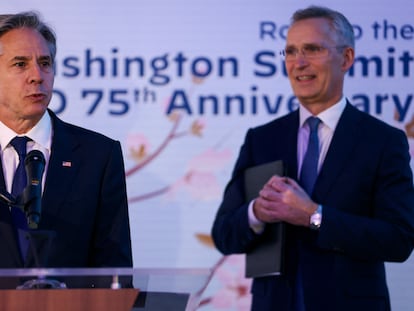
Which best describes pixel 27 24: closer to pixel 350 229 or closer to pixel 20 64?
pixel 20 64

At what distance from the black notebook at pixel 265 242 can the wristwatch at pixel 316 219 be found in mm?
133

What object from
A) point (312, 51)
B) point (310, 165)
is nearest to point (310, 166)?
point (310, 165)

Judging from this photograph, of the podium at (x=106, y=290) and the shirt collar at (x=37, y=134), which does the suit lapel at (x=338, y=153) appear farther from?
the podium at (x=106, y=290)

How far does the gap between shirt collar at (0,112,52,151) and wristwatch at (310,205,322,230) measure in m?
0.95

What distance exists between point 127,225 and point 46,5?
1691mm

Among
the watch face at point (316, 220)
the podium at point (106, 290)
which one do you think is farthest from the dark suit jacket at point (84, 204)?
the podium at point (106, 290)

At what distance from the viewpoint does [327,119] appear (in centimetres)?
370

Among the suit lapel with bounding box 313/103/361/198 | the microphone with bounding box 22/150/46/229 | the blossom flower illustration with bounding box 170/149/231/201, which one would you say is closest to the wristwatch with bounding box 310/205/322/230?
the suit lapel with bounding box 313/103/361/198

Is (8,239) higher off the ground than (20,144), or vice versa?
(20,144)

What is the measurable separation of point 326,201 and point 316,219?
109 millimetres

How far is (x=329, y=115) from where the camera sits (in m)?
3.71

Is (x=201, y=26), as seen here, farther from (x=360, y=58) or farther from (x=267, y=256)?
(x=267, y=256)

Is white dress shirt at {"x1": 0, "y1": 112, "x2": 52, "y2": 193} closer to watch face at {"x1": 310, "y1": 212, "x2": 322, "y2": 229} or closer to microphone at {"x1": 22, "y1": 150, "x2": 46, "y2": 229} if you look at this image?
microphone at {"x1": 22, "y1": 150, "x2": 46, "y2": 229}

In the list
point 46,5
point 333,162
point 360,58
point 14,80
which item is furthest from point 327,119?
point 46,5
